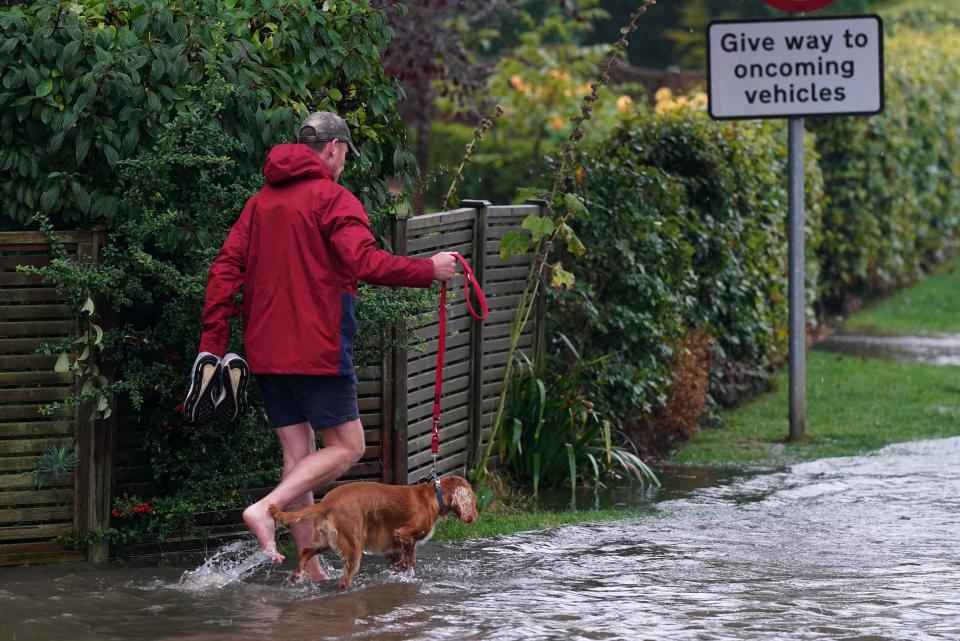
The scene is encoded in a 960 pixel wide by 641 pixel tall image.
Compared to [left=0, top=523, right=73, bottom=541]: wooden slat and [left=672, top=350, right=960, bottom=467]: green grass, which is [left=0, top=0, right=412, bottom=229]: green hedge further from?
A: [left=672, top=350, right=960, bottom=467]: green grass

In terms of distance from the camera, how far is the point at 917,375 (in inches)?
468

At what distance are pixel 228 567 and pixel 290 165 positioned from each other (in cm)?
174

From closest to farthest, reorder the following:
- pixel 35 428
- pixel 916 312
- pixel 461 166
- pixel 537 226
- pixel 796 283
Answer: pixel 35 428 → pixel 537 226 → pixel 461 166 → pixel 796 283 → pixel 916 312

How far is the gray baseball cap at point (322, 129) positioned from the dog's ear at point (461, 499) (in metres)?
1.49

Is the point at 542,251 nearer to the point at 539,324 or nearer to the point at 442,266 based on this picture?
the point at 539,324

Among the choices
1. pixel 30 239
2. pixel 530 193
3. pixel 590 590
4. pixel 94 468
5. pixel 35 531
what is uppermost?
pixel 530 193

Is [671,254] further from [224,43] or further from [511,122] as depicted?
[511,122]

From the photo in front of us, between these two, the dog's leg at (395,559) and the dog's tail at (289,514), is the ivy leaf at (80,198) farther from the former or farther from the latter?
the dog's leg at (395,559)

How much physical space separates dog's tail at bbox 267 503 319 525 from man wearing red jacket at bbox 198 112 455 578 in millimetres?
63

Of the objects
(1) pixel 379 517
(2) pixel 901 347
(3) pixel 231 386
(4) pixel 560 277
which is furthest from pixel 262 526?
(2) pixel 901 347

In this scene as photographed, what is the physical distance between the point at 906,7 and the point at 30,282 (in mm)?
26631

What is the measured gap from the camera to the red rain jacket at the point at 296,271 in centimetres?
577

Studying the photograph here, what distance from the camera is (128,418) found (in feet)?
21.2

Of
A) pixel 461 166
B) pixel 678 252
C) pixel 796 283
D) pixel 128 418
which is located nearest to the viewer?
pixel 128 418
